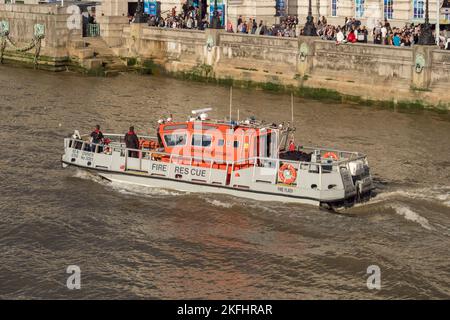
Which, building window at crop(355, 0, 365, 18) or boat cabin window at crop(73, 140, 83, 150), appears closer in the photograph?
boat cabin window at crop(73, 140, 83, 150)

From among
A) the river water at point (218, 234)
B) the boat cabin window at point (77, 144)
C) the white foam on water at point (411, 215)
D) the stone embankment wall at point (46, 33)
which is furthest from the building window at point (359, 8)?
the white foam on water at point (411, 215)

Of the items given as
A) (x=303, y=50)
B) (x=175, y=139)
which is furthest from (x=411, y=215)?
(x=303, y=50)

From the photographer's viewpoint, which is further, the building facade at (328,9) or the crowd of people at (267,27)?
the building facade at (328,9)

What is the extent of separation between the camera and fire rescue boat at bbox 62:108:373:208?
2912cm

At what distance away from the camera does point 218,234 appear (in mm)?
27734

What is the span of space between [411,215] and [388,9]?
2882 cm

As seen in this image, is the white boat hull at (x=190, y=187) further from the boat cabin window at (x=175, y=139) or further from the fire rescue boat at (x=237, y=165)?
the boat cabin window at (x=175, y=139)

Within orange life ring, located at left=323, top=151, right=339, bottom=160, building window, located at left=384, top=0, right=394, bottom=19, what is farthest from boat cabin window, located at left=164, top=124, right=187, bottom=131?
building window, located at left=384, top=0, right=394, bottom=19

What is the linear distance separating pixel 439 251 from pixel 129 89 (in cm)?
2868

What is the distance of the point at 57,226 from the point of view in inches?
1114

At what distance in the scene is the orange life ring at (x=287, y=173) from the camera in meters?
29.2

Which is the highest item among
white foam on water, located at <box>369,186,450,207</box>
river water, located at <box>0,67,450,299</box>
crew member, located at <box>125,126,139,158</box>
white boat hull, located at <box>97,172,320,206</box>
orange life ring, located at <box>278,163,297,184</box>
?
crew member, located at <box>125,126,139,158</box>

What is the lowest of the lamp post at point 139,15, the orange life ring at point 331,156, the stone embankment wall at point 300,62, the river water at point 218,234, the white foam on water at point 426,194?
the river water at point 218,234

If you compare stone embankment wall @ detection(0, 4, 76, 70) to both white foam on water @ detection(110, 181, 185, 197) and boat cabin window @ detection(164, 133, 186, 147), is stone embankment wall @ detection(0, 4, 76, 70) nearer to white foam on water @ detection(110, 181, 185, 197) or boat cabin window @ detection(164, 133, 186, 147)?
white foam on water @ detection(110, 181, 185, 197)
